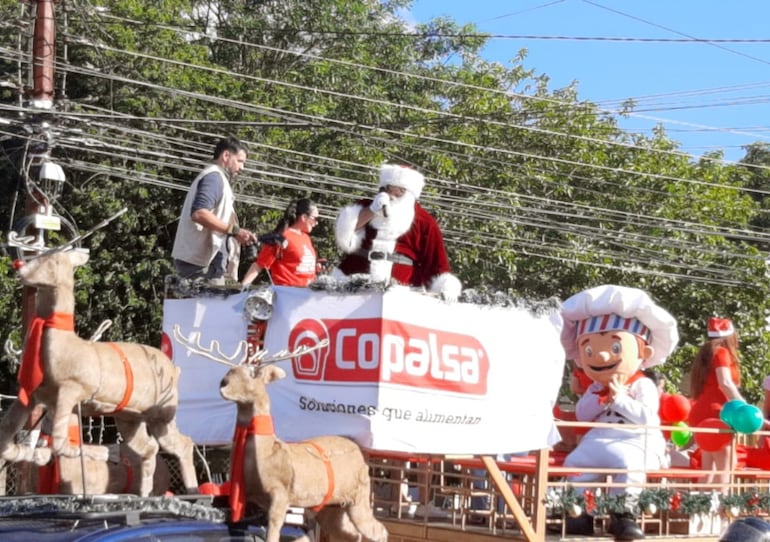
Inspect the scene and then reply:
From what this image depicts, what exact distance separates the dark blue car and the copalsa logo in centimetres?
131

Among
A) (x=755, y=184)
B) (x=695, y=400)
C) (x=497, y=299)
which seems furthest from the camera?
(x=755, y=184)

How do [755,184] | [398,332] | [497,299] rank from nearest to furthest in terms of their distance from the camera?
[398,332] < [497,299] < [755,184]

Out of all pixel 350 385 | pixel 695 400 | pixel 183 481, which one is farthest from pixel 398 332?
pixel 695 400

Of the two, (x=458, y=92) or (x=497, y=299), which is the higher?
(x=458, y=92)

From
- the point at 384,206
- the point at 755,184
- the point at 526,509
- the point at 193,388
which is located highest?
the point at 755,184

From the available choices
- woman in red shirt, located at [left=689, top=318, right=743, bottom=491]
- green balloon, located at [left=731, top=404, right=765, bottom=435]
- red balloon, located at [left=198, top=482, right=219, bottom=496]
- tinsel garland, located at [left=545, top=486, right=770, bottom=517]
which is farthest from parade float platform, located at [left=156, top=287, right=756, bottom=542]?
woman in red shirt, located at [left=689, top=318, right=743, bottom=491]

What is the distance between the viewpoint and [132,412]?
607 centimetres

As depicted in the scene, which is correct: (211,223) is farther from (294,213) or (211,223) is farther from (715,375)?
→ (715,375)

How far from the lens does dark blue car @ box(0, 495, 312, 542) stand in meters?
4.76

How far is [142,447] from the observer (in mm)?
6188

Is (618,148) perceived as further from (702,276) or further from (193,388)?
(193,388)

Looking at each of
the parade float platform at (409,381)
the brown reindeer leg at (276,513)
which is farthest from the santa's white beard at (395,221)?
the brown reindeer leg at (276,513)

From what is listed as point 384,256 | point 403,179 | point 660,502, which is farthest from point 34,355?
point 660,502

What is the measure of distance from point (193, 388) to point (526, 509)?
213 cm
